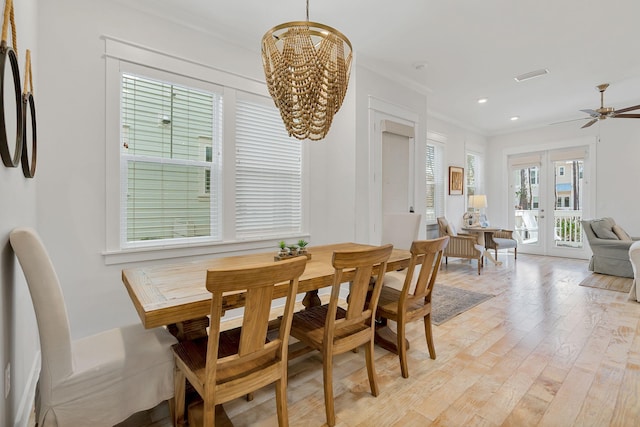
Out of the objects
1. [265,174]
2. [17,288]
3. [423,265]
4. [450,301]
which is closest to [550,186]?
[450,301]

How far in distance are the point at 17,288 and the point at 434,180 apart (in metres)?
5.98

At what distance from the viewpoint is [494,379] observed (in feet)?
6.78

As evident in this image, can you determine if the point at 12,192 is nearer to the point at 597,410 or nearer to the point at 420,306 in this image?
the point at 420,306

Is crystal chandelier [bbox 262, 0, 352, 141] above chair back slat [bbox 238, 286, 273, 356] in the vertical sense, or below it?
above

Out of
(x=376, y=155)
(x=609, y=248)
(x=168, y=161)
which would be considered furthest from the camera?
(x=609, y=248)

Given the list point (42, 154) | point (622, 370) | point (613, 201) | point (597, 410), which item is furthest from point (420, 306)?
point (613, 201)

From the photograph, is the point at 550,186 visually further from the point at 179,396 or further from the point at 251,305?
the point at 179,396

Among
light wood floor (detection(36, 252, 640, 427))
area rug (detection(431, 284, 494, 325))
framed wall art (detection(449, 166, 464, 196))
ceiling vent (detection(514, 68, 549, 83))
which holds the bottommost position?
light wood floor (detection(36, 252, 640, 427))

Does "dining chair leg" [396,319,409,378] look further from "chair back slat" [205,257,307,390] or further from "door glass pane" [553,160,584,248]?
"door glass pane" [553,160,584,248]

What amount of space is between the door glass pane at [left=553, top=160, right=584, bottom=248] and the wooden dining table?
597 cm

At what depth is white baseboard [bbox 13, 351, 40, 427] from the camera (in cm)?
153

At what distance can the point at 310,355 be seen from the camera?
94.9 inches

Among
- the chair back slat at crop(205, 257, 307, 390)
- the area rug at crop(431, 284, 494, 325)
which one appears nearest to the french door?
the area rug at crop(431, 284, 494, 325)

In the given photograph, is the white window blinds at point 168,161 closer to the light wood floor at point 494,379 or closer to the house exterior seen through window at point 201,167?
the house exterior seen through window at point 201,167
